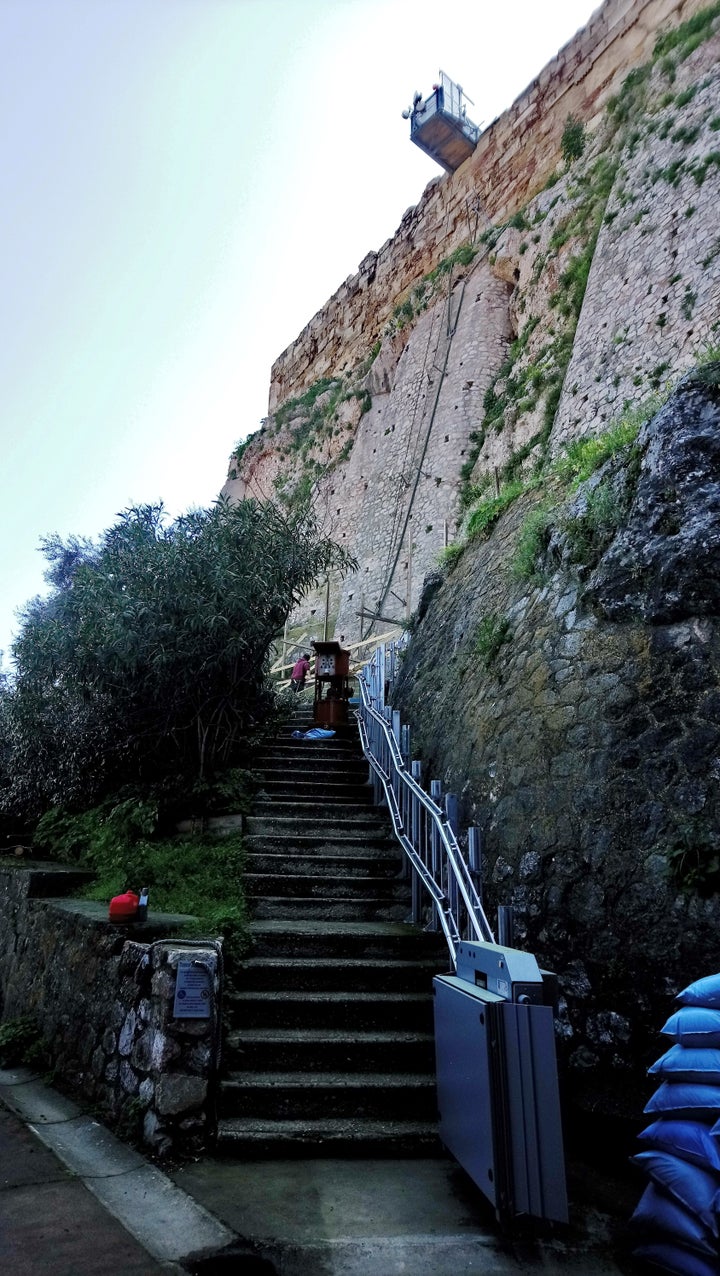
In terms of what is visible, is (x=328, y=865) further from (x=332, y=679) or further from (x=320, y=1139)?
(x=332, y=679)

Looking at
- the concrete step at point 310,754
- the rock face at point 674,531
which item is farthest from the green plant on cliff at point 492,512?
the concrete step at point 310,754

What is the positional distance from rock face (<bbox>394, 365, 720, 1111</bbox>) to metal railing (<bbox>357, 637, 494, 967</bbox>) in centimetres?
26

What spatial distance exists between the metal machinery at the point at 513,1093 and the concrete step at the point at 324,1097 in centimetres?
71

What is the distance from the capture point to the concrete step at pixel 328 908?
5094 mm

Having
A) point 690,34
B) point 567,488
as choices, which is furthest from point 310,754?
point 690,34

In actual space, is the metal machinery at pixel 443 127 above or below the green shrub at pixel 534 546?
above

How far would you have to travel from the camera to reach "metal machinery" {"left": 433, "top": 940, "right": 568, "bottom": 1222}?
242 centimetres

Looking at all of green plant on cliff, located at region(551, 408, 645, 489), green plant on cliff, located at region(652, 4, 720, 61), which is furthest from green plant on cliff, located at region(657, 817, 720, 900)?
green plant on cliff, located at region(652, 4, 720, 61)

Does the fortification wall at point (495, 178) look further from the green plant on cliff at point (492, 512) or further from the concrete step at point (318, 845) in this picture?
the concrete step at point (318, 845)

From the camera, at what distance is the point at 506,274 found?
63.1 feet

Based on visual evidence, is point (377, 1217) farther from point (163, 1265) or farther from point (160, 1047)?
point (160, 1047)

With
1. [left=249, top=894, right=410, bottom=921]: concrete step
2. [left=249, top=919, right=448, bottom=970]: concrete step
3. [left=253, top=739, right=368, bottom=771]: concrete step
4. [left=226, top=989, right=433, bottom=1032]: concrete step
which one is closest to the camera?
[left=226, top=989, right=433, bottom=1032]: concrete step

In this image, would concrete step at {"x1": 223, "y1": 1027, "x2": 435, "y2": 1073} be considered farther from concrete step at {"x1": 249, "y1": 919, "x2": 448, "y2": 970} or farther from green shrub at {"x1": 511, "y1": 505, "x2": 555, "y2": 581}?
green shrub at {"x1": 511, "y1": 505, "x2": 555, "y2": 581}

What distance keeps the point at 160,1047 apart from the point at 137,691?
14.3 feet
